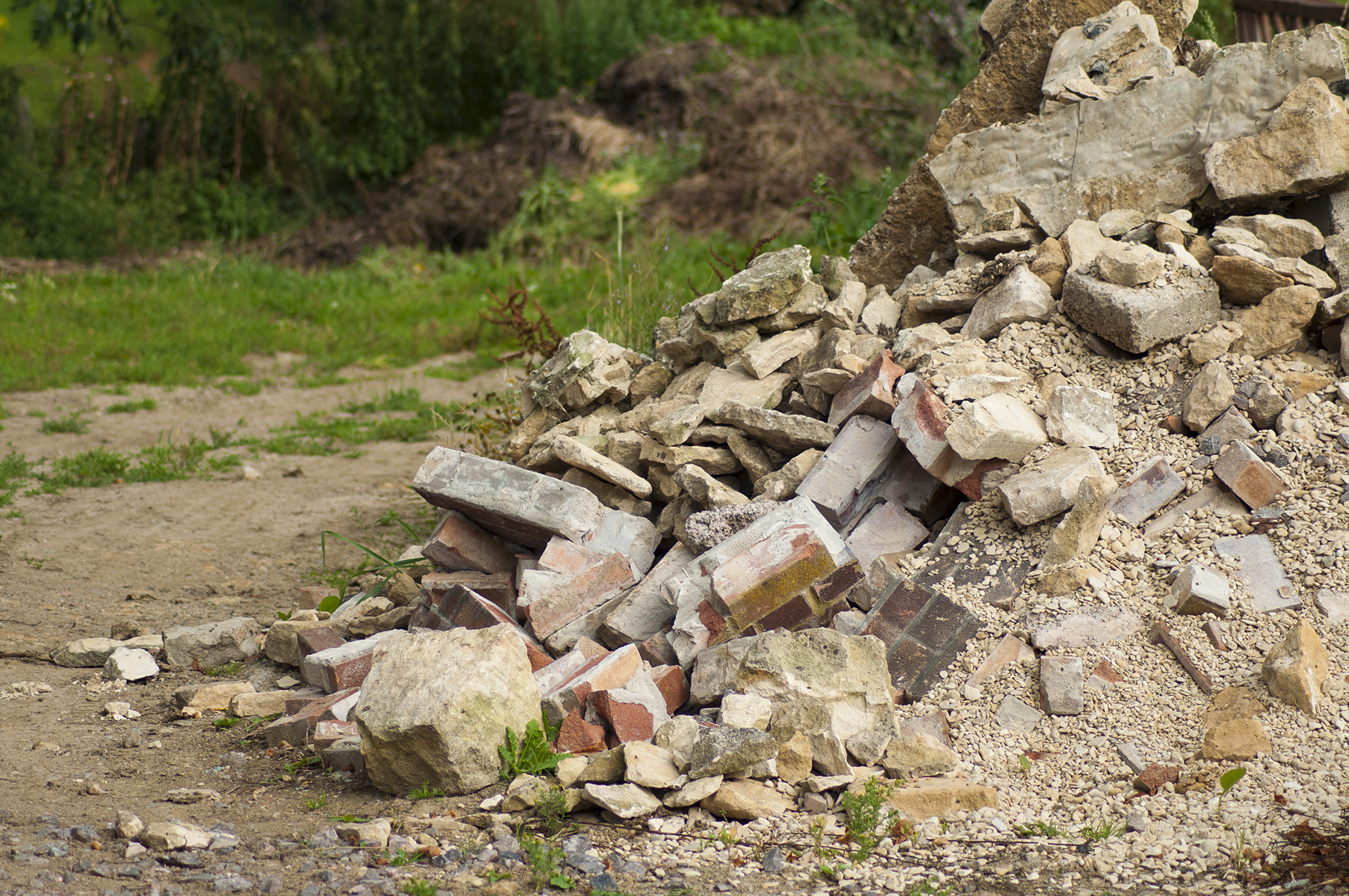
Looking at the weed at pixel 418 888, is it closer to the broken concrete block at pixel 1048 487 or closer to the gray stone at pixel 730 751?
the gray stone at pixel 730 751

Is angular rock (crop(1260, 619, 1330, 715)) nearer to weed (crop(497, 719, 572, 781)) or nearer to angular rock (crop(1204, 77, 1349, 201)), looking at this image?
angular rock (crop(1204, 77, 1349, 201))

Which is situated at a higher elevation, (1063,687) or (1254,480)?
(1254,480)

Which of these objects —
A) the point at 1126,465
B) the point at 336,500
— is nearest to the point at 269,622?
the point at 336,500

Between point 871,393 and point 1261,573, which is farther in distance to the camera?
point 871,393

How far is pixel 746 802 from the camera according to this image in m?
2.89

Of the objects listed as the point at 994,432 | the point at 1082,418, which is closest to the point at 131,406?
the point at 994,432

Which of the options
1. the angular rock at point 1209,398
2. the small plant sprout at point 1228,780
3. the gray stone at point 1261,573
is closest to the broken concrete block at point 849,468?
the angular rock at point 1209,398

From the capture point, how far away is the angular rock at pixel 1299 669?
3008 mm

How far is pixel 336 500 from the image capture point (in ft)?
20.5

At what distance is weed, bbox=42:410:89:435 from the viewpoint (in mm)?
7238

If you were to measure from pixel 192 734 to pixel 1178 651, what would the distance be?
3.20 meters

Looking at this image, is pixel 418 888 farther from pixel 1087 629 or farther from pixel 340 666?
pixel 1087 629

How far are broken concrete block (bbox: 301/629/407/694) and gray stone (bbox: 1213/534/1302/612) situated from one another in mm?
2736

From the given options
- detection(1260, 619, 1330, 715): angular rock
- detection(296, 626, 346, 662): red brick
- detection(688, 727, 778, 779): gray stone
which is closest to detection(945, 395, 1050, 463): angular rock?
detection(1260, 619, 1330, 715): angular rock
